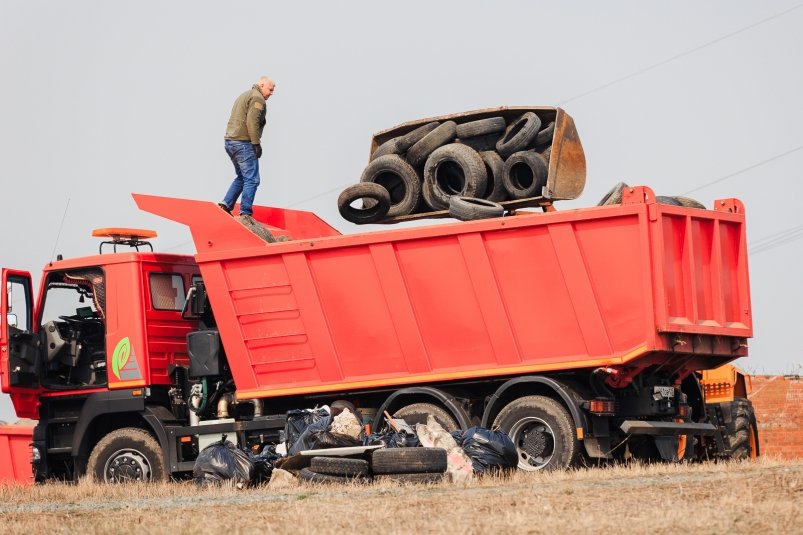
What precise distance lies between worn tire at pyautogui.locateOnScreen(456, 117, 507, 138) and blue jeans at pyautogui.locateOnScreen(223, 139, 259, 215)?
2346 millimetres

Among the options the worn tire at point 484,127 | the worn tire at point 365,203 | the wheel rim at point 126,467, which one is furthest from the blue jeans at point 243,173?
the wheel rim at point 126,467

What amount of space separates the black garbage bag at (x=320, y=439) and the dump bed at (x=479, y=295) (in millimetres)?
919

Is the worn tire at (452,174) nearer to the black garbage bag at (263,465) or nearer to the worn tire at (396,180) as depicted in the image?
the worn tire at (396,180)

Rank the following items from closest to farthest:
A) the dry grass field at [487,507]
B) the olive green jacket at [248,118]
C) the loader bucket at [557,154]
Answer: the dry grass field at [487,507] < the loader bucket at [557,154] < the olive green jacket at [248,118]

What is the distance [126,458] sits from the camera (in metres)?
15.7

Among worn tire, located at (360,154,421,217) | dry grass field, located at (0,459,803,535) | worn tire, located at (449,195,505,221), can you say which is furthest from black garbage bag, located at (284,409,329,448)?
worn tire, located at (360,154,421,217)

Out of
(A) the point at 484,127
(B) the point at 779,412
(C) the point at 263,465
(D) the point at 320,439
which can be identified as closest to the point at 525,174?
(A) the point at 484,127

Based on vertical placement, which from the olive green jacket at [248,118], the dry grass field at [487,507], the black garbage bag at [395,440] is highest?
the olive green jacket at [248,118]

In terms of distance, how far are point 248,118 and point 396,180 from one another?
1783 millimetres

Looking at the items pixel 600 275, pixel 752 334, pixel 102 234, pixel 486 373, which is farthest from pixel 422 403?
pixel 102 234

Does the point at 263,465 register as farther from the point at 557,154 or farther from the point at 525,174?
the point at 557,154

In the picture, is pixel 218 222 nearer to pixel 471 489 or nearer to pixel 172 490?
pixel 172 490

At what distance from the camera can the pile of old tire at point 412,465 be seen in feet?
41.0

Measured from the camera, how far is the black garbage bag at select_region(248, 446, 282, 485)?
45.9 ft
